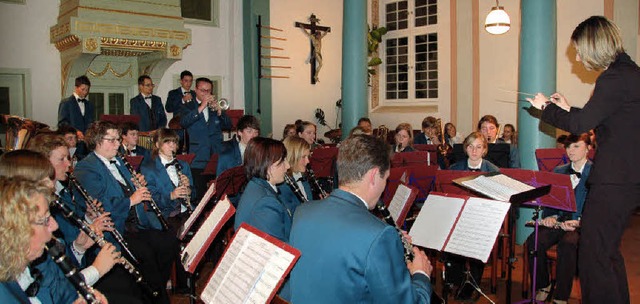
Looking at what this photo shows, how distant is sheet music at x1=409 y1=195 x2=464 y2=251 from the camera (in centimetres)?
388

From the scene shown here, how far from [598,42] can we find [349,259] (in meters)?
2.13

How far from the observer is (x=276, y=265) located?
2.42 meters

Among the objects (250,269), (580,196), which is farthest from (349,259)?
(580,196)

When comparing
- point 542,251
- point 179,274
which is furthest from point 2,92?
point 542,251

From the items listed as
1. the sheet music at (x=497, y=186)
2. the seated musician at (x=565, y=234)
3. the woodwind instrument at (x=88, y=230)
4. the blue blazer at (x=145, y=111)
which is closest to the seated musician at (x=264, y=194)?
the woodwind instrument at (x=88, y=230)

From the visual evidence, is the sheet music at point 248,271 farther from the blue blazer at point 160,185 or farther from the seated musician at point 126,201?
the blue blazer at point 160,185

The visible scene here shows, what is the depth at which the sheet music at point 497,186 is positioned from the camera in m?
4.06

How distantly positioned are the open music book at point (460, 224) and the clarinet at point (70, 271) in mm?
2041

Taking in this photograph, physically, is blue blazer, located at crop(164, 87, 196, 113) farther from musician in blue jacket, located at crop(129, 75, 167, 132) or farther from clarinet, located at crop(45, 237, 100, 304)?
clarinet, located at crop(45, 237, 100, 304)

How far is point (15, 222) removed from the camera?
7.97 ft

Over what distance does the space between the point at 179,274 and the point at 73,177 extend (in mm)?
1518

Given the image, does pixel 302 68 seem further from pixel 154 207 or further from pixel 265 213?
pixel 265 213

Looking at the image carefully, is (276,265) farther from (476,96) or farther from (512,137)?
(476,96)

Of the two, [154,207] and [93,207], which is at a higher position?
[93,207]
